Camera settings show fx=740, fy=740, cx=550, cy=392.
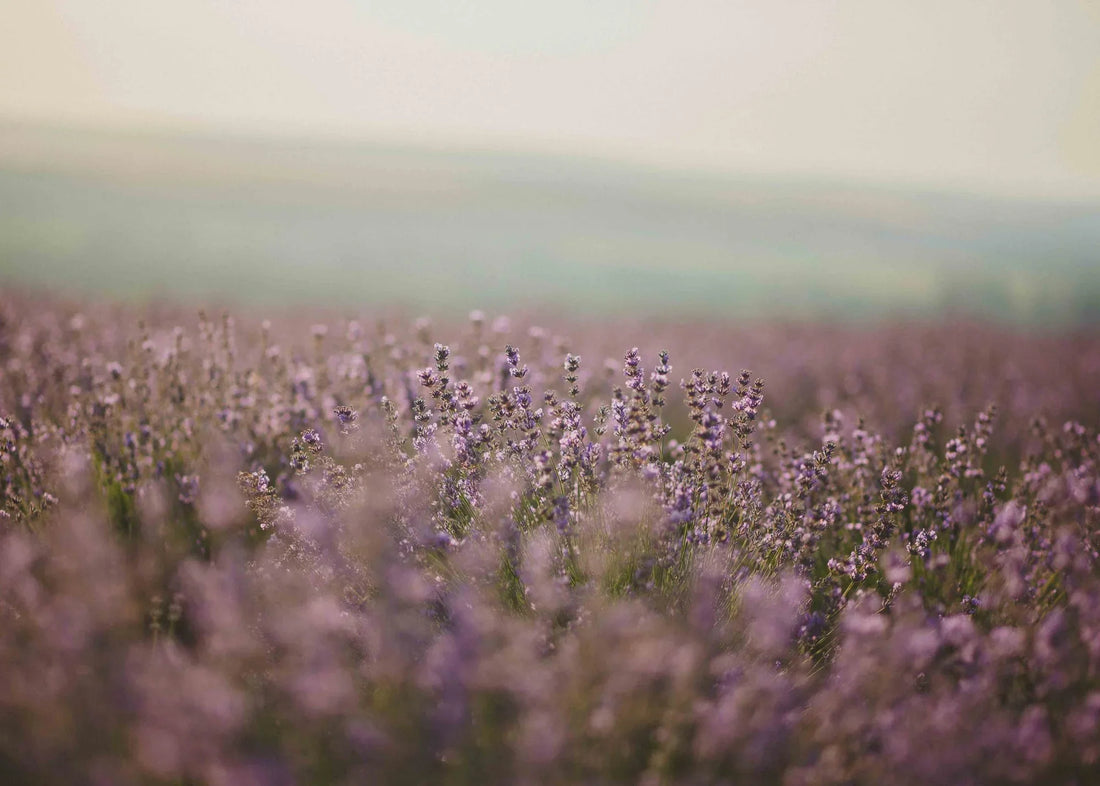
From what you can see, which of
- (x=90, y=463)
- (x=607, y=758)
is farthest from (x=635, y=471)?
(x=90, y=463)

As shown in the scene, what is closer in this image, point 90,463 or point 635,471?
point 635,471

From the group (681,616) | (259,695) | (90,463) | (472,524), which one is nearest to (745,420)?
(681,616)

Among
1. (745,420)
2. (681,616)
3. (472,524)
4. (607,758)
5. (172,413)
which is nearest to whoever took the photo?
(607,758)

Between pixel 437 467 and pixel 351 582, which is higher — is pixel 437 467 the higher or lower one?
the higher one

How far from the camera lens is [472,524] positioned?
281cm

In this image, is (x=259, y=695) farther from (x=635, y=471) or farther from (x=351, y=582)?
(x=635, y=471)

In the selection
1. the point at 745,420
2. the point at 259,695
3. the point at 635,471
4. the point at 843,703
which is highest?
the point at 745,420

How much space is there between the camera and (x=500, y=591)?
260cm

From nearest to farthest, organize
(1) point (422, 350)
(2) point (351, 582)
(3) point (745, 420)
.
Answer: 1. (2) point (351, 582)
2. (3) point (745, 420)
3. (1) point (422, 350)

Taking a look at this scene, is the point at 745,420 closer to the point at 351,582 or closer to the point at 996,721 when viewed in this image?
the point at 996,721

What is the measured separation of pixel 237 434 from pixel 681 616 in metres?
2.67

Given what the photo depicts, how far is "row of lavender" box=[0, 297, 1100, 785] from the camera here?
1.63 metres

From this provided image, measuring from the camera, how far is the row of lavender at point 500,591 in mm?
1627

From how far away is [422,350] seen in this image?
5.34m
